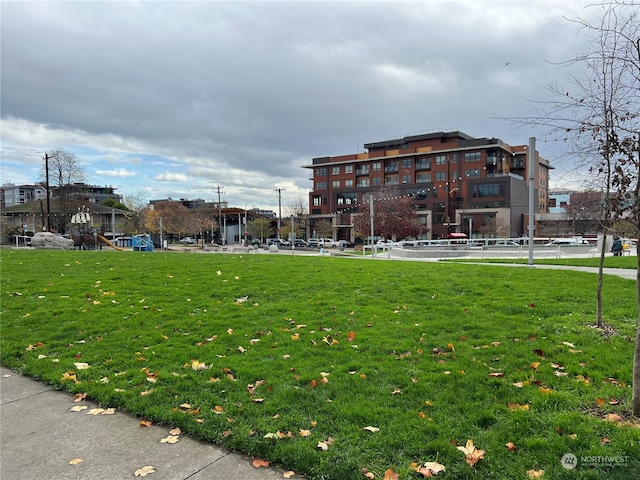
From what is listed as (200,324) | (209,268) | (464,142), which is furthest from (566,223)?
(200,324)

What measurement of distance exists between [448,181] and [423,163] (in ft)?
28.3

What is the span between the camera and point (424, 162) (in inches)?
3642

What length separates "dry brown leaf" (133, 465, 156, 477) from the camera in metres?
3.28

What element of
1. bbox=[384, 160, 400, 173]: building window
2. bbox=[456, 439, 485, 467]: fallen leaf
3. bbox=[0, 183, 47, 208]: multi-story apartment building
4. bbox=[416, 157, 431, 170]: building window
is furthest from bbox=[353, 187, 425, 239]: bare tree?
bbox=[0, 183, 47, 208]: multi-story apartment building

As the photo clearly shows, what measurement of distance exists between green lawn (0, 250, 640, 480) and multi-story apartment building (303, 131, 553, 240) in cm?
6916

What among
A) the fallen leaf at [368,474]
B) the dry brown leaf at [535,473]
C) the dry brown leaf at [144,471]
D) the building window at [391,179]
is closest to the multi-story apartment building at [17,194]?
the building window at [391,179]

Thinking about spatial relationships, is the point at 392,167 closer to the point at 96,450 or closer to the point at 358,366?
the point at 358,366

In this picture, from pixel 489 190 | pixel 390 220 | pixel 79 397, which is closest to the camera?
pixel 79 397

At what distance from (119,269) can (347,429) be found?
41.1 feet

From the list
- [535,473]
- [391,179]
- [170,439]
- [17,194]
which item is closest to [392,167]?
[391,179]

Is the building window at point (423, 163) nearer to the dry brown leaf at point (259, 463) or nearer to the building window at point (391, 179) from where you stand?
the building window at point (391, 179)

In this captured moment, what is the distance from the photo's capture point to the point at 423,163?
92750mm

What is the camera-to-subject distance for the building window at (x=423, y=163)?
91750mm

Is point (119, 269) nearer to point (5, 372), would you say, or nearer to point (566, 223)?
point (5, 372)
